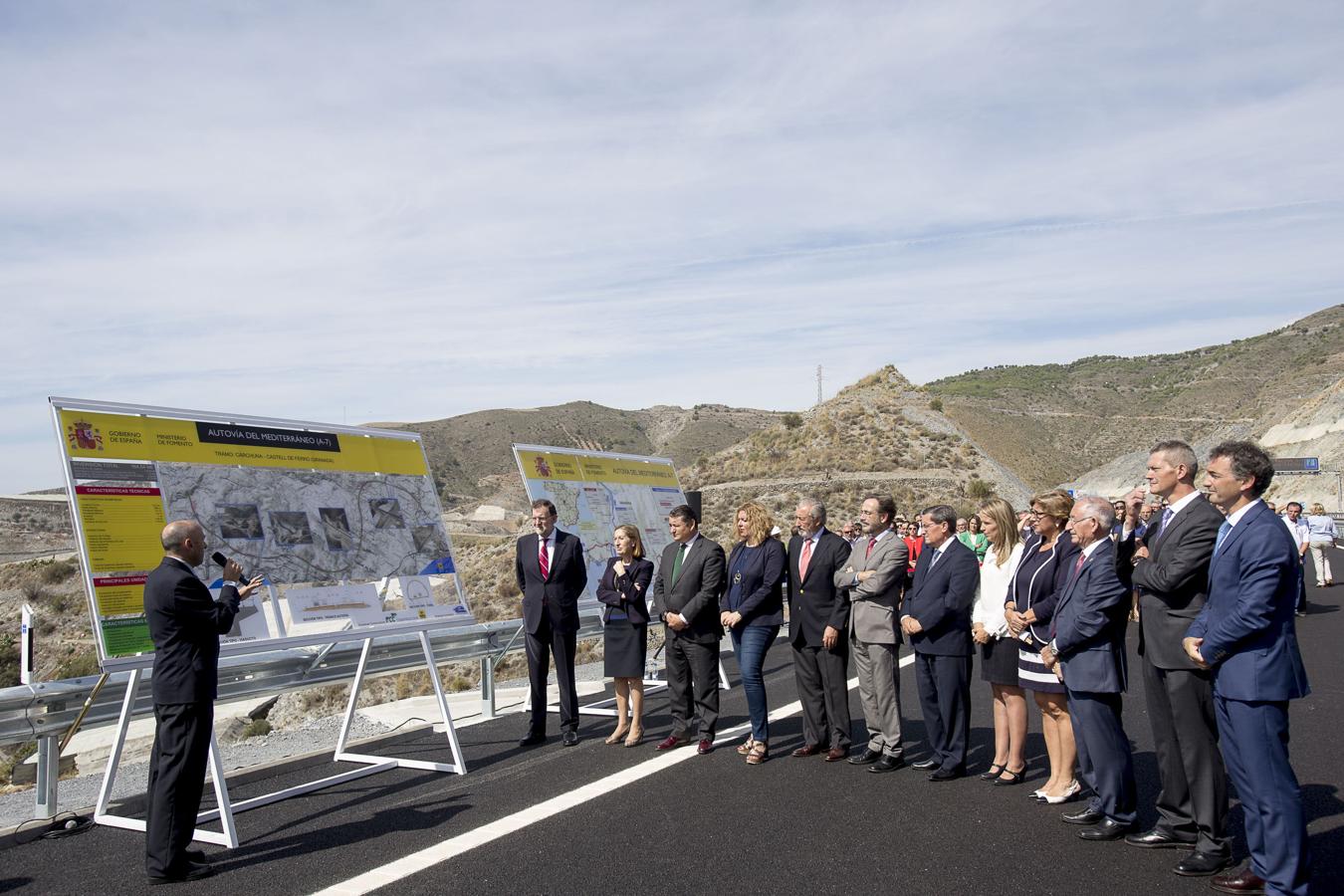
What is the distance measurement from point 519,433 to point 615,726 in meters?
103

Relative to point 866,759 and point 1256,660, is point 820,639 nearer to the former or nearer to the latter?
point 866,759

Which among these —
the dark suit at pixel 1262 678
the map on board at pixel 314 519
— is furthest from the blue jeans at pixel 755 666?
the dark suit at pixel 1262 678

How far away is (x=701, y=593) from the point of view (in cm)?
836

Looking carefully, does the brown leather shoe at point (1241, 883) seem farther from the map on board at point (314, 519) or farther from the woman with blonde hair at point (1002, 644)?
the map on board at point (314, 519)

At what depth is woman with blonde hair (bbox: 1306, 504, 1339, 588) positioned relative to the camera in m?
20.5

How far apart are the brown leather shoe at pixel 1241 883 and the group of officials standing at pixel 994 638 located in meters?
0.01

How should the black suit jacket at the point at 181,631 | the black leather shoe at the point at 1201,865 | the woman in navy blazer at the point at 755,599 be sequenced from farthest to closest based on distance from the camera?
the woman in navy blazer at the point at 755,599
the black suit jacket at the point at 181,631
the black leather shoe at the point at 1201,865

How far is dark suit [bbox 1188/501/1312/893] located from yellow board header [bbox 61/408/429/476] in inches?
245

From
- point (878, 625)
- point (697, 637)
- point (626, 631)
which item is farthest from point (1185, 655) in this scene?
point (626, 631)

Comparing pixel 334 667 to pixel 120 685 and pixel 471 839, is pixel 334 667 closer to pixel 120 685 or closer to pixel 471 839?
pixel 120 685

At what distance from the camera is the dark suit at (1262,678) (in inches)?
181

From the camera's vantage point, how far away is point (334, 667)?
8703 millimetres

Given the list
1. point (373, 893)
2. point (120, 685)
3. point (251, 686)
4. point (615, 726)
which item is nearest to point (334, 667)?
point (251, 686)

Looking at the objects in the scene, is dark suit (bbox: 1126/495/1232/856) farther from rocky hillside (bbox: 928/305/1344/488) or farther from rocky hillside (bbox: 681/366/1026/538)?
rocky hillside (bbox: 928/305/1344/488)
